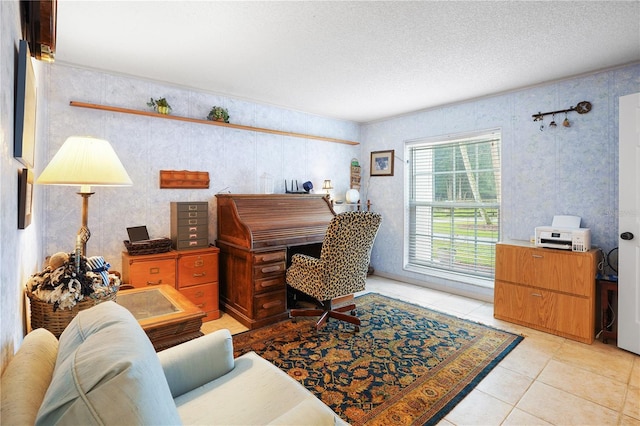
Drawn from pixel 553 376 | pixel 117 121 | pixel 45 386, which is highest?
pixel 117 121

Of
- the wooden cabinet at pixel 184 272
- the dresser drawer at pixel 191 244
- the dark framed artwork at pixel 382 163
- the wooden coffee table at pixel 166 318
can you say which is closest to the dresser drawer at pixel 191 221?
the dresser drawer at pixel 191 244

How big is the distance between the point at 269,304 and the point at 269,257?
18.6 inches

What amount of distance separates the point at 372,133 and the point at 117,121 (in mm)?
3556

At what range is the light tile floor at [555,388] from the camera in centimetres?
187

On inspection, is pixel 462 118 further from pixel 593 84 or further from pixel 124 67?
pixel 124 67

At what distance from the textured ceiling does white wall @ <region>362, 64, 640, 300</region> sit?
19 centimetres

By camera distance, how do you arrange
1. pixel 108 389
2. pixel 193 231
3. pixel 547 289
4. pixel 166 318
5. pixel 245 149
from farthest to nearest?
pixel 245 149 → pixel 193 231 → pixel 547 289 → pixel 166 318 → pixel 108 389

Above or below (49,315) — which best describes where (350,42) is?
above

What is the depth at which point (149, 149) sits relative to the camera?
338 centimetres

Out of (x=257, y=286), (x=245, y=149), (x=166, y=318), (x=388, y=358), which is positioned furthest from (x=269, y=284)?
(x=245, y=149)

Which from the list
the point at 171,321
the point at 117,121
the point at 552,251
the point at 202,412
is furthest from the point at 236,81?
the point at 552,251

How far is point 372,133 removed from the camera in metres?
5.27

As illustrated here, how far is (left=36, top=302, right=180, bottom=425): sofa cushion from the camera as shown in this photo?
0.60 meters

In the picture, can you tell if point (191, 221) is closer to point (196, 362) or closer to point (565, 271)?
point (196, 362)
